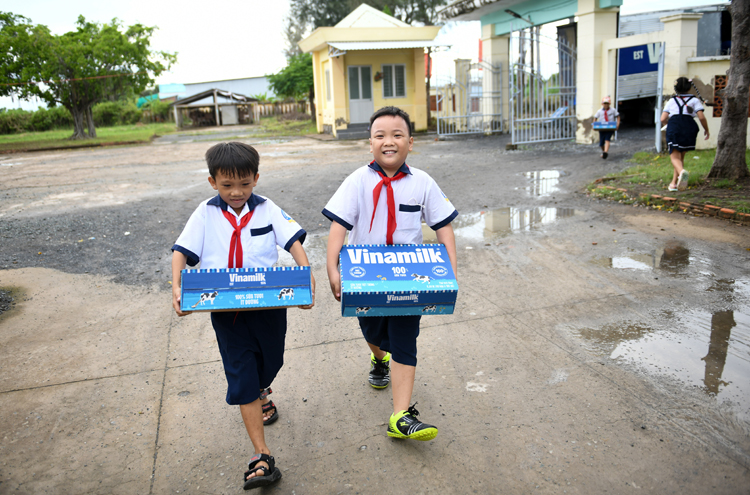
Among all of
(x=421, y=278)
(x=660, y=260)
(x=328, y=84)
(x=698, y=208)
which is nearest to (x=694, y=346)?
(x=660, y=260)

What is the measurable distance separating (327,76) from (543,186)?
1796 cm

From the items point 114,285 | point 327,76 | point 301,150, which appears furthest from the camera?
point 327,76

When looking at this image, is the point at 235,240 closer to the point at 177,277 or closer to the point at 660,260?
the point at 177,277

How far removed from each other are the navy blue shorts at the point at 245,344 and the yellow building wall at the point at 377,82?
21879 millimetres

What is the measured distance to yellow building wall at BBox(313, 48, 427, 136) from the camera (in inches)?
928

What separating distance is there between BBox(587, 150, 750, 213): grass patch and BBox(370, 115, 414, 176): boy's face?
5.64 m

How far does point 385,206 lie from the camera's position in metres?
2.82

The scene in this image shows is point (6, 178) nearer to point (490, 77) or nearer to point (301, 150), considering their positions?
point (301, 150)

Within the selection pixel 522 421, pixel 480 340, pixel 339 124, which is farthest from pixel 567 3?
pixel 522 421

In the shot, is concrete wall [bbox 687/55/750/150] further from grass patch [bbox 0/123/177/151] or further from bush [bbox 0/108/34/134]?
bush [bbox 0/108/34/134]

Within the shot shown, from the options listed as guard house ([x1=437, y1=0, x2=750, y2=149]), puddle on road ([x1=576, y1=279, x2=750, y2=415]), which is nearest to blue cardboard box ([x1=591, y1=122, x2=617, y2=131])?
guard house ([x1=437, y1=0, x2=750, y2=149])

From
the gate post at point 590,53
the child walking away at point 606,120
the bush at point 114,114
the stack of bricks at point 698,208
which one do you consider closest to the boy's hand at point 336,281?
the stack of bricks at point 698,208

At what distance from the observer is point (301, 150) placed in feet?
60.1

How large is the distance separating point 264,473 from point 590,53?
46.7 feet
